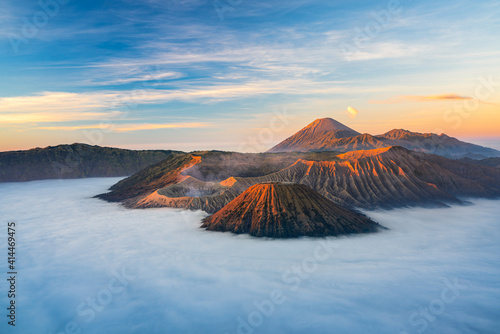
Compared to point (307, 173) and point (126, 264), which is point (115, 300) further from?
point (307, 173)

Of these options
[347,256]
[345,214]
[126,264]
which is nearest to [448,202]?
[345,214]

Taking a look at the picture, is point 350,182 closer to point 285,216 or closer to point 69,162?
point 285,216

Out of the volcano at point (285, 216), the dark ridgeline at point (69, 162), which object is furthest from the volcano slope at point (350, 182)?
the dark ridgeline at point (69, 162)

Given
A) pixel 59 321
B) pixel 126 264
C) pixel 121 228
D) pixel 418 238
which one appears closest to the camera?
pixel 59 321

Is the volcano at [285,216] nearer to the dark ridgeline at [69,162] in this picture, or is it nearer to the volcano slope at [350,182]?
the volcano slope at [350,182]

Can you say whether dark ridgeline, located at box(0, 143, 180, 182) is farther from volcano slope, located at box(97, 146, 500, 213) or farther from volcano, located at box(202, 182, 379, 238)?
volcano, located at box(202, 182, 379, 238)

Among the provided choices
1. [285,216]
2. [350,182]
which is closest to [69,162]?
[350,182]

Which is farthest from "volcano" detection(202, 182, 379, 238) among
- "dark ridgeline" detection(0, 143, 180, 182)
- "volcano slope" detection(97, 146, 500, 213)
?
"dark ridgeline" detection(0, 143, 180, 182)
